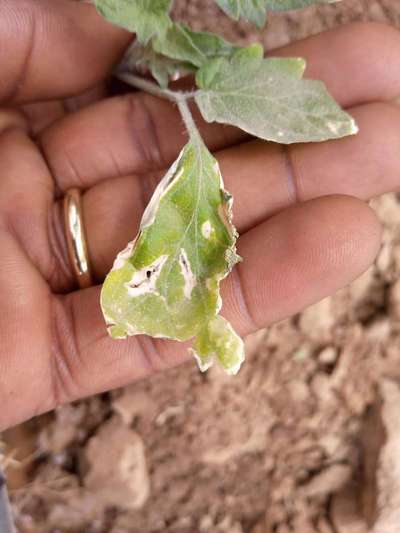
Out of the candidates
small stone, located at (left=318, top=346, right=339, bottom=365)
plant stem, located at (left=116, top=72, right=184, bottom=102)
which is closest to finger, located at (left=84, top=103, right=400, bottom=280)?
plant stem, located at (left=116, top=72, right=184, bottom=102)

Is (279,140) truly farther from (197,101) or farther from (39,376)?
(39,376)

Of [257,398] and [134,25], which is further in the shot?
[257,398]

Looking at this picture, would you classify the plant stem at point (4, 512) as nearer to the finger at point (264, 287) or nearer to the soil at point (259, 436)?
the soil at point (259, 436)

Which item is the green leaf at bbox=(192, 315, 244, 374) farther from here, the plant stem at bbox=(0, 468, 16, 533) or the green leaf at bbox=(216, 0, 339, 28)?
the plant stem at bbox=(0, 468, 16, 533)

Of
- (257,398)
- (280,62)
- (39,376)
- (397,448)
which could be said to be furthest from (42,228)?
(397,448)

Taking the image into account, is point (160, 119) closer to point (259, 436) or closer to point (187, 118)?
point (187, 118)
